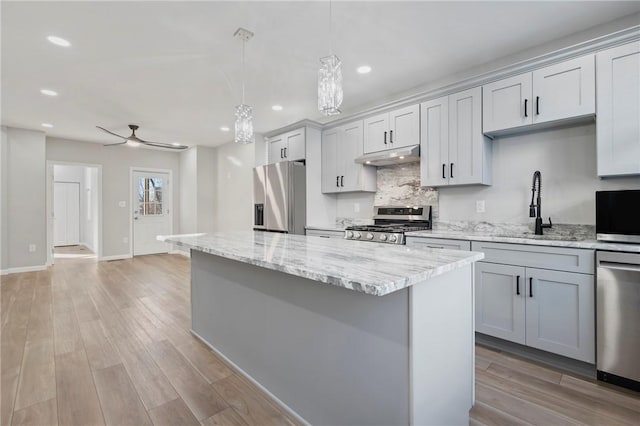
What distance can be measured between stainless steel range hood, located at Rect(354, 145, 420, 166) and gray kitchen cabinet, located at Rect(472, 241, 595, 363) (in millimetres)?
1264

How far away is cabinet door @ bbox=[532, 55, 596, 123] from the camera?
7.48 ft

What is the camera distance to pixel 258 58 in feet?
9.63

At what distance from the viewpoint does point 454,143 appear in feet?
10.1

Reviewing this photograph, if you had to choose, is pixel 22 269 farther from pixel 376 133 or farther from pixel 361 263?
pixel 361 263

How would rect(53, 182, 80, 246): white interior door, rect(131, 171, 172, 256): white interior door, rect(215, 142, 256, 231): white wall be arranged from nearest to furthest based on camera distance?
rect(215, 142, 256, 231): white wall → rect(131, 171, 172, 256): white interior door → rect(53, 182, 80, 246): white interior door

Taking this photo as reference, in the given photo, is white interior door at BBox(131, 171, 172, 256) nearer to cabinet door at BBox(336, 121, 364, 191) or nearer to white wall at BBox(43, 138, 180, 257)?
white wall at BBox(43, 138, 180, 257)

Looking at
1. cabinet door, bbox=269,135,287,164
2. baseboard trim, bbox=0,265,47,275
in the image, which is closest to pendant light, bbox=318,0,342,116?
cabinet door, bbox=269,135,287,164

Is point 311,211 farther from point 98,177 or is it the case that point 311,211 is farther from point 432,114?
point 98,177

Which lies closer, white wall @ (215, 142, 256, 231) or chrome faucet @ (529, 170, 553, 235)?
chrome faucet @ (529, 170, 553, 235)

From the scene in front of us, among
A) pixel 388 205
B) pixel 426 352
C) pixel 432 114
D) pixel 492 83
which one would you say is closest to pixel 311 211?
pixel 388 205

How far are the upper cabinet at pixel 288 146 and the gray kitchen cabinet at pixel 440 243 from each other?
211cm

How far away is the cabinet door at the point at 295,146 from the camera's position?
173 inches

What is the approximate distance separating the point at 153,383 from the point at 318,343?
4.24ft

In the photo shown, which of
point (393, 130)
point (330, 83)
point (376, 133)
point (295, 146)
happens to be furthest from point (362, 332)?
point (295, 146)
